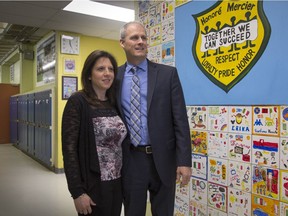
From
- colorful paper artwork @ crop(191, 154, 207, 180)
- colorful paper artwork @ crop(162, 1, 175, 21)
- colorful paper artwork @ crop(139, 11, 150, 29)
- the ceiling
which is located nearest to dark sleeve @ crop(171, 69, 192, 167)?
colorful paper artwork @ crop(191, 154, 207, 180)

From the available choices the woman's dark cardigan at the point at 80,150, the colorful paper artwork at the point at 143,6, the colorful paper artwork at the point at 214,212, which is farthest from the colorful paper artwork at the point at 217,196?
the colorful paper artwork at the point at 143,6

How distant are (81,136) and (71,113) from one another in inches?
5.0

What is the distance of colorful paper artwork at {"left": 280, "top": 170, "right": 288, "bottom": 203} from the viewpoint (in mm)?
1750

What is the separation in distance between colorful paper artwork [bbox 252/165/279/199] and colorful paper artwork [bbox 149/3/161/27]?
5.56 feet

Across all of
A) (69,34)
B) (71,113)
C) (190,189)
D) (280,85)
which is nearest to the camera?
(71,113)

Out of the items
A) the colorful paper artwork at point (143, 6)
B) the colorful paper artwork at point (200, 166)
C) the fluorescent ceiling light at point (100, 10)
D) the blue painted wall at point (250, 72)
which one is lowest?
the colorful paper artwork at point (200, 166)

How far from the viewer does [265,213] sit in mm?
1888

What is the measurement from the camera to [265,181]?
187 cm

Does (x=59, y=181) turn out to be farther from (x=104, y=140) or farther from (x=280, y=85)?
(x=280, y=85)

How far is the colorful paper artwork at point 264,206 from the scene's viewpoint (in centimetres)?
183

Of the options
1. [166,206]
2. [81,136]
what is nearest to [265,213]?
[166,206]

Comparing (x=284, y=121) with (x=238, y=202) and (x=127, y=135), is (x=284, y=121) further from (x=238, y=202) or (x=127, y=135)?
(x=127, y=135)

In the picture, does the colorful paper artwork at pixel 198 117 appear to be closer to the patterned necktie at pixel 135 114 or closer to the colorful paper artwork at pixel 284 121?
the colorful paper artwork at pixel 284 121

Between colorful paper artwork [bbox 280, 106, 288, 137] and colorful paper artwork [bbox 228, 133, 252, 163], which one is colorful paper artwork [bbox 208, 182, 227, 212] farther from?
colorful paper artwork [bbox 280, 106, 288, 137]
